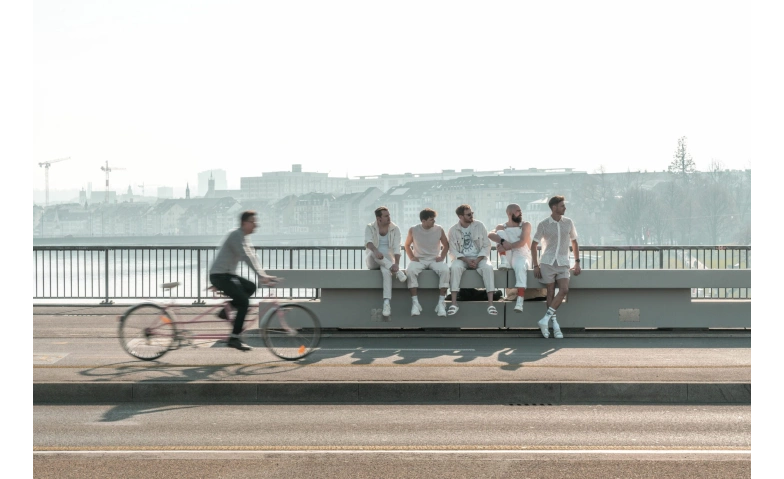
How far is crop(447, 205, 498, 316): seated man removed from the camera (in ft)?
49.3

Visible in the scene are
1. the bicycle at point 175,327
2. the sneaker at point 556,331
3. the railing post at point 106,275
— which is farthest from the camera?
the railing post at point 106,275

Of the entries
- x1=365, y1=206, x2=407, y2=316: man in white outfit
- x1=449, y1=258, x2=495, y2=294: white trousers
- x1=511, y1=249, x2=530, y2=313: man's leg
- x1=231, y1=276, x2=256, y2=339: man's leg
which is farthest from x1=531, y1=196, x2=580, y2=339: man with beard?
x1=231, y1=276, x2=256, y2=339: man's leg

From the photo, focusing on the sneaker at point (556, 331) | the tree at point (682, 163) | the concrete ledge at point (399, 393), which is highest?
the tree at point (682, 163)

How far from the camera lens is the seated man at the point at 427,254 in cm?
1504

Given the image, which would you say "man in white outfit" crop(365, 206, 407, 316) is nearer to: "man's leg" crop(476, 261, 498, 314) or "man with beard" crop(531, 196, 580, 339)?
"man's leg" crop(476, 261, 498, 314)

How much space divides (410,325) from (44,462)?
333 inches

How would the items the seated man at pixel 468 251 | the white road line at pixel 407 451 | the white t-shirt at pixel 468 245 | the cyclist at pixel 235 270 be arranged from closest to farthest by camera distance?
the white road line at pixel 407 451, the cyclist at pixel 235 270, the seated man at pixel 468 251, the white t-shirt at pixel 468 245

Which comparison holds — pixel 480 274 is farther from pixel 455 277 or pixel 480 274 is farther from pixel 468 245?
pixel 468 245

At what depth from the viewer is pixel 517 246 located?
599 inches

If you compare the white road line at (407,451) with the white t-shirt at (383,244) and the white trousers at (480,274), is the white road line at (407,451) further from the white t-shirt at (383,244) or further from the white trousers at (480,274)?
the white t-shirt at (383,244)

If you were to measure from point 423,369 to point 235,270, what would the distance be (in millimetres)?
2711

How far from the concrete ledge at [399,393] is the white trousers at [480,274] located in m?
5.09

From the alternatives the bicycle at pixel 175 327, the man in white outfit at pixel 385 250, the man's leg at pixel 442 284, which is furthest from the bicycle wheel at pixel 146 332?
the man's leg at pixel 442 284

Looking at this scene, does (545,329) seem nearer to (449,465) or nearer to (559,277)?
(559,277)
